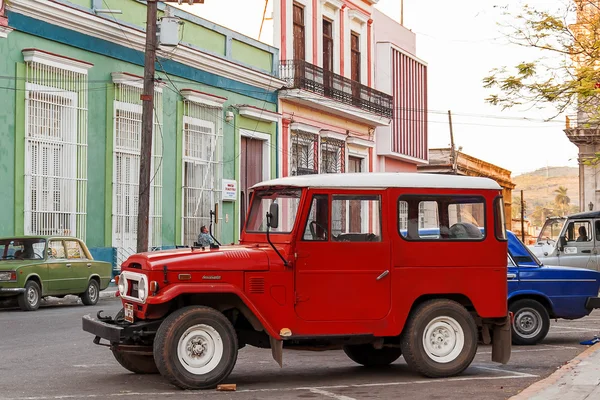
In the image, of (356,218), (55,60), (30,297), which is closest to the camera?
(356,218)

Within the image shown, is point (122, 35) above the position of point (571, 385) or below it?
above

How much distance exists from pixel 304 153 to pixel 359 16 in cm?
784

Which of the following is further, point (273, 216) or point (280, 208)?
point (280, 208)

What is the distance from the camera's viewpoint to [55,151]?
24547mm

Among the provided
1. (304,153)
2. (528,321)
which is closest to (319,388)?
(528,321)

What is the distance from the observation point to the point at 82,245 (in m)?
22.1

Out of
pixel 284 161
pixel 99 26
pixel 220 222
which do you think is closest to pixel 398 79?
pixel 284 161

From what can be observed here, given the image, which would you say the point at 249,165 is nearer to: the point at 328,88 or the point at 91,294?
the point at 328,88

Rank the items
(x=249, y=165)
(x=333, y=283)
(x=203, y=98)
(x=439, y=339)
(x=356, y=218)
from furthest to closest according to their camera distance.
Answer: (x=249, y=165)
(x=203, y=98)
(x=439, y=339)
(x=356, y=218)
(x=333, y=283)

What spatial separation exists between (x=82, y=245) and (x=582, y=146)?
3762 cm

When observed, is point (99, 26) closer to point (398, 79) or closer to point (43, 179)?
point (43, 179)

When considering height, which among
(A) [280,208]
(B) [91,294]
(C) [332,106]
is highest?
(C) [332,106]

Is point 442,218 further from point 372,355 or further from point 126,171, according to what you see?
point 126,171

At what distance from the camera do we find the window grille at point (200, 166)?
3006cm
